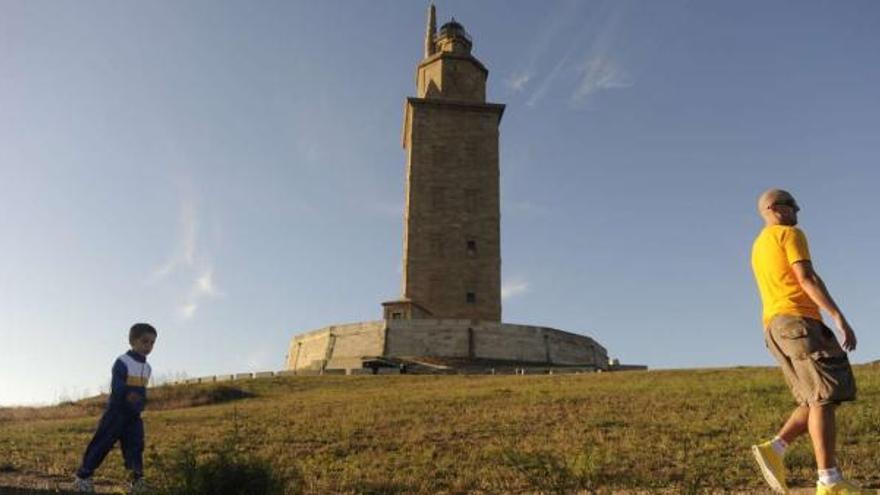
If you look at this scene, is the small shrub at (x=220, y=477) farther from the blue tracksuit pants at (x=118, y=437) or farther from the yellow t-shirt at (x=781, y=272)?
the yellow t-shirt at (x=781, y=272)

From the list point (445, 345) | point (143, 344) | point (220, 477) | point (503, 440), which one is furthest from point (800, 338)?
point (445, 345)

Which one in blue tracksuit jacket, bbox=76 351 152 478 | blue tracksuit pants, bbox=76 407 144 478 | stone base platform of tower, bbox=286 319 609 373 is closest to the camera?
blue tracksuit pants, bbox=76 407 144 478

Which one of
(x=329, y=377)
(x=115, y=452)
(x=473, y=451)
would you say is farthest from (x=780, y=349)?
(x=329, y=377)

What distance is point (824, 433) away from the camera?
4.96 m

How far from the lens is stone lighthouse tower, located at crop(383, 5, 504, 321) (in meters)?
44.1

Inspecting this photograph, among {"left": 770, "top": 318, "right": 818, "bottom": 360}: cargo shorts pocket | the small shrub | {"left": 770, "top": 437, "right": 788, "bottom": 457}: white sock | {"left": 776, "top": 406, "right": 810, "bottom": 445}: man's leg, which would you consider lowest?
the small shrub

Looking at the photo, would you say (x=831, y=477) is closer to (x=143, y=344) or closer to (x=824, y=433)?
(x=824, y=433)

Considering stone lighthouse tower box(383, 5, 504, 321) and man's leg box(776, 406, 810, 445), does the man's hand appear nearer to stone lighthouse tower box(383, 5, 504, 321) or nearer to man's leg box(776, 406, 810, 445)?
man's leg box(776, 406, 810, 445)

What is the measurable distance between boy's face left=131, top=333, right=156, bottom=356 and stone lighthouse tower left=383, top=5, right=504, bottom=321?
34.0 metres

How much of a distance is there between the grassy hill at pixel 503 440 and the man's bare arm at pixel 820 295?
138 cm

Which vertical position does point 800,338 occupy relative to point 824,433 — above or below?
above

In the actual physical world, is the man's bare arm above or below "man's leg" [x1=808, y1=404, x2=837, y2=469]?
above

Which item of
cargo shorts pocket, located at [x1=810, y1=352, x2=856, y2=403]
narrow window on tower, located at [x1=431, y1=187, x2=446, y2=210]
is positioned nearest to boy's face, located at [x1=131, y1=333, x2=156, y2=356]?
cargo shorts pocket, located at [x1=810, y1=352, x2=856, y2=403]

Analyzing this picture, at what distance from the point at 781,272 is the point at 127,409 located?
20.0ft
